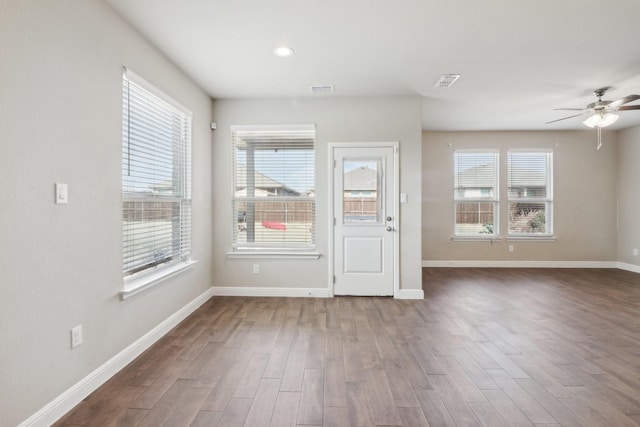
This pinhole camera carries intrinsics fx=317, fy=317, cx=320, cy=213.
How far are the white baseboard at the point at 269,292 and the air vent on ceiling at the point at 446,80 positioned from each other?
9.81ft

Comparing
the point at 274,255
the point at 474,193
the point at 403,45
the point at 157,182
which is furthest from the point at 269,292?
the point at 474,193

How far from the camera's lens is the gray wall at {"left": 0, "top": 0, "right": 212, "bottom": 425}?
163 cm

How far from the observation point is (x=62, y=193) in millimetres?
1943

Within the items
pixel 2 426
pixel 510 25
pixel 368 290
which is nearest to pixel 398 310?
pixel 368 290

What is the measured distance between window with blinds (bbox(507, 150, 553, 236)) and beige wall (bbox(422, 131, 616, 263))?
128mm

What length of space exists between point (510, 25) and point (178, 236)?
3691mm

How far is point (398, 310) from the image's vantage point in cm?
385

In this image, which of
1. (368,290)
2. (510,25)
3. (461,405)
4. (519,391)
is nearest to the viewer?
(461,405)

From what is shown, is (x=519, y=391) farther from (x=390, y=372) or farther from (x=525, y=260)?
(x=525, y=260)

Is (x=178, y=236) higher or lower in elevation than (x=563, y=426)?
higher

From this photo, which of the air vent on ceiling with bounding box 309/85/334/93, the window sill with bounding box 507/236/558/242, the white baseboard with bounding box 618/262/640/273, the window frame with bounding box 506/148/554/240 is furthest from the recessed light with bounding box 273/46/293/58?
the white baseboard with bounding box 618/262/640/273

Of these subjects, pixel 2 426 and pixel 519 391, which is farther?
pixel 519 391

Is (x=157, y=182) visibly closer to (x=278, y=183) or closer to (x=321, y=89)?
(x=278, y=183)

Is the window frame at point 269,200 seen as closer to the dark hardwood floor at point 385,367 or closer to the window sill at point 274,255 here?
the window sill at point 274,255
